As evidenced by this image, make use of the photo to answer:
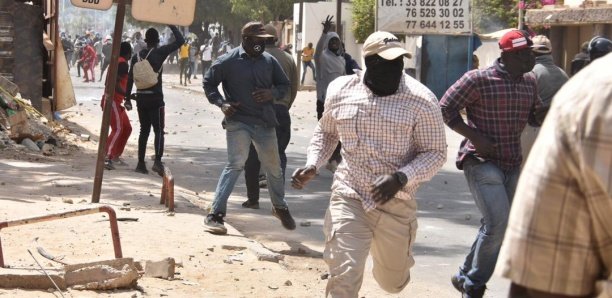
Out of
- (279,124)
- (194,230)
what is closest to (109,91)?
(194,230)

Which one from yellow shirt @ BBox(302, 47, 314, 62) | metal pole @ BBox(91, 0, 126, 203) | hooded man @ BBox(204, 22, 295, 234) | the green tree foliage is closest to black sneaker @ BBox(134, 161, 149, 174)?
metal pole @ BBox(91, 0, 126, 203)

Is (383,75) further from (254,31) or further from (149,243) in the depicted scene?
(254,31)

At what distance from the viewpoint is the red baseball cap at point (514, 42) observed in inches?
254

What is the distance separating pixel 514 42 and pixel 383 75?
1.36 metres

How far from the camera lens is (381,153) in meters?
5.45

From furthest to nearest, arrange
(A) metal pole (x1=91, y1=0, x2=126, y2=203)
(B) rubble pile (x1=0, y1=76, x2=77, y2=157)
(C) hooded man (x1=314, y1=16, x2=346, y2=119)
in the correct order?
1. (B) rubble pile (x1=0, y1=76, x2=77, y2=157)
2. (C) hooded man (x1=314, y1=16, x2=346, y2=119)
3. (A) metal pole (x1=91, y1=0, x2=126, y2=203)

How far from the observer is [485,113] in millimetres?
6410

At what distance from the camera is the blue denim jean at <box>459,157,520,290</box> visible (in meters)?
6.33

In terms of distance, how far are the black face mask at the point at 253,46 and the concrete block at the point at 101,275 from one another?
3.00m

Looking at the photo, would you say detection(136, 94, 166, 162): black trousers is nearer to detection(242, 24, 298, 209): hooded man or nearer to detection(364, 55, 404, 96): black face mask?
detection(242, 24, 298, 209): hooded man

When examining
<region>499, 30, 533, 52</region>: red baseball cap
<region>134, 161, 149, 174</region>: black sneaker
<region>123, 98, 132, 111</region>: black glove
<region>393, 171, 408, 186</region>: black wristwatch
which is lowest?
<region>134, 161, 149, 174</region>: black sneaker

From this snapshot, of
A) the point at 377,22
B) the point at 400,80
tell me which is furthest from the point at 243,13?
the point at 400,80

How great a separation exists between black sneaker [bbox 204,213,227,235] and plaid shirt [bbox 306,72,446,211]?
3.45 metres

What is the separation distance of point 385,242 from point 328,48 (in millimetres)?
8280
